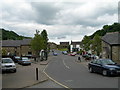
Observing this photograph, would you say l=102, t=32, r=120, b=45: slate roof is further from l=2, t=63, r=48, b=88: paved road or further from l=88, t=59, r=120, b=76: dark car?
l=2, t=63, r=48, b=88: paved road

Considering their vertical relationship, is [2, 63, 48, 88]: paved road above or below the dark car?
below

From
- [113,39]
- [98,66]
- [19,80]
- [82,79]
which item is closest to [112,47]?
[113,39]

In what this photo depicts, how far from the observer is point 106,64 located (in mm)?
15156

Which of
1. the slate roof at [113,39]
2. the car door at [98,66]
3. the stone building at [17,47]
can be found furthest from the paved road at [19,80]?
the stone building at [17,47]

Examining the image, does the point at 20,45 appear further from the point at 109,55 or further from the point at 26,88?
the point at 26,88

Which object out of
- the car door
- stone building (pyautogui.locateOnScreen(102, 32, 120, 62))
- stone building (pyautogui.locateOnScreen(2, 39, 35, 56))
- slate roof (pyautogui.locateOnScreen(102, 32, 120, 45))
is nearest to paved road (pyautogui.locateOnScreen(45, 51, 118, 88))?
the car door

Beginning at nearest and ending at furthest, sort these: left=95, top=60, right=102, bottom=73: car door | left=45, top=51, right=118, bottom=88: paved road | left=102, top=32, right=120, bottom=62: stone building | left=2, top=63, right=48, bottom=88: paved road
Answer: left=45, top=51, right=118, bottom=88: paved road < left=2, top=63, right=48, bottom=88: paved road < left=95, top=60, right=102, bottom=73: car door < left=102, top=32, right=120, bottom=62: stone building

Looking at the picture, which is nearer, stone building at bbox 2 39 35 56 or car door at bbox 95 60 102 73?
car door at bbox 95 60 102 73

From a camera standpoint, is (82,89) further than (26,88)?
No

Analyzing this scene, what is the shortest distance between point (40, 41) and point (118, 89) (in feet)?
117

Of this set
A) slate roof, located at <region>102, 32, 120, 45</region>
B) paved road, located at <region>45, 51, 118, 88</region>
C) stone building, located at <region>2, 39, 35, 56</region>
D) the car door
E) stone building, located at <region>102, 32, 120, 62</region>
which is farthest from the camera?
stone building, located at <region>2, 39, 35, 56</region>

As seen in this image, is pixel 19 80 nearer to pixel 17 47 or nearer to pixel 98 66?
pixel 98 66

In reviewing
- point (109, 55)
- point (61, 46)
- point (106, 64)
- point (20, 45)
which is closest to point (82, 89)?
point (106, 64)

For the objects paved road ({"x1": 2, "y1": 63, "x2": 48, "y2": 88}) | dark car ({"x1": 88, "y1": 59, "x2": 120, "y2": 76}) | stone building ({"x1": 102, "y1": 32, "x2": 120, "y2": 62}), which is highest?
stone building ({"x1": 102, "y1": 32, "x2": 120, "y2": 62})
